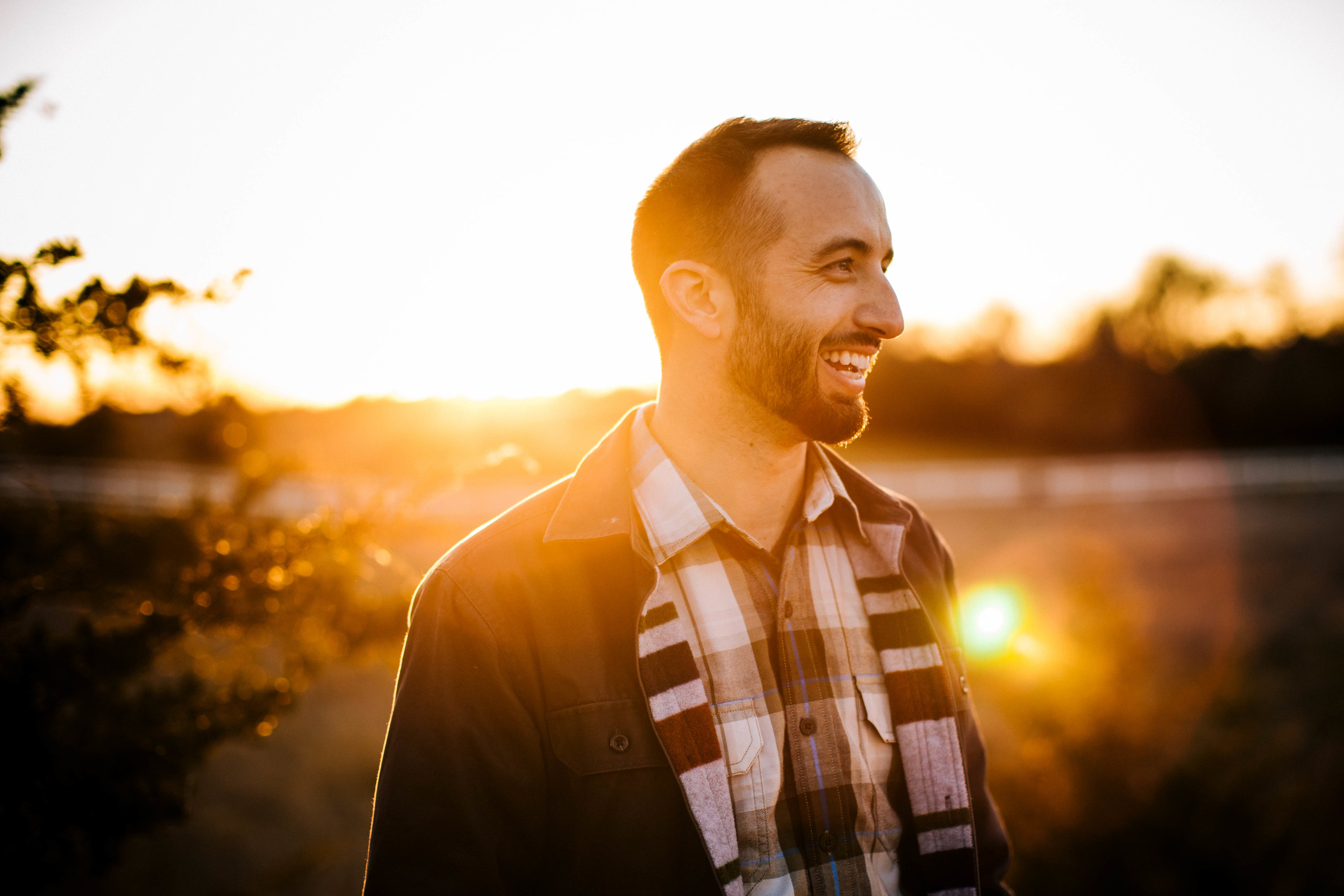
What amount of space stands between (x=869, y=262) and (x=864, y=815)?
145 cm

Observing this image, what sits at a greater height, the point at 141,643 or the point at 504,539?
the point at 504,539

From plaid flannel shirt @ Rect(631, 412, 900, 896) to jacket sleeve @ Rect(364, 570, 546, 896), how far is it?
44 cm

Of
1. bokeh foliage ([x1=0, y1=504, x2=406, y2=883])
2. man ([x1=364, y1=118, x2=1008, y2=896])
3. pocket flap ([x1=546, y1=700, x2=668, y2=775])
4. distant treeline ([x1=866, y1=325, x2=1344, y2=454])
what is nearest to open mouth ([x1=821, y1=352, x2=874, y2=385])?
man ([x1=364, y1=118, x2=1008, y2=896])

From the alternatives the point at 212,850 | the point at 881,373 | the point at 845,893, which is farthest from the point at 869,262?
the point at 881,373

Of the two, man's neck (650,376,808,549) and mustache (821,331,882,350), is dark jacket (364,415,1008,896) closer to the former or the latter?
man's neck (650,376,808,549)

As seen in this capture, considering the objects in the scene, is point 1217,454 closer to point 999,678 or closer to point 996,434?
point 996,434

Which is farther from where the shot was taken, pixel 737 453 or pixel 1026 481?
pixel 1026 481

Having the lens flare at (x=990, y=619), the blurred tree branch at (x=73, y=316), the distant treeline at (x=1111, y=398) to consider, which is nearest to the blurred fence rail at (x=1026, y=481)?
the distant treeline at (x=1111, y=398)

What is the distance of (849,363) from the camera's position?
200 centimetres

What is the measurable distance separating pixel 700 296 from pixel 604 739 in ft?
3.95

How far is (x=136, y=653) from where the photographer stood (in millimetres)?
2215

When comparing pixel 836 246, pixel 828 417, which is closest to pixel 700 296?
pixel 836 246

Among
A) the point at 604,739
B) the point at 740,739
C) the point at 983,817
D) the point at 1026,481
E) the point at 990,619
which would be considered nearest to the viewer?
the point at 604,739

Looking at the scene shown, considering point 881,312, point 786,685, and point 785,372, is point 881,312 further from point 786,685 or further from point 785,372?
point 786,685
